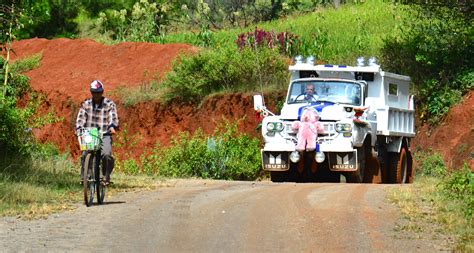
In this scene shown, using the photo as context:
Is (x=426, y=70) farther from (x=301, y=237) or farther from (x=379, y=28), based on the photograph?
(x=301, y=237)

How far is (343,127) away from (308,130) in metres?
0.76

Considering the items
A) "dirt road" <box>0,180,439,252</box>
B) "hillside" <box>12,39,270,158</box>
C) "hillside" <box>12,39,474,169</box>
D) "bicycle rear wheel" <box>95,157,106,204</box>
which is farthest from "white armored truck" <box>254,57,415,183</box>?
"bicycle rear wheel" <box>95,157,106,204</box>

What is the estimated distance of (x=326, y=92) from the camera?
23625mm

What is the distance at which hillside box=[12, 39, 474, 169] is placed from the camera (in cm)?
2966

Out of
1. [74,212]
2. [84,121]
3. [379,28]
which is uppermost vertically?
[379,28]

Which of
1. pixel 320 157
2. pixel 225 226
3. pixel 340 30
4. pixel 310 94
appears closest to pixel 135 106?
pixel 340 30

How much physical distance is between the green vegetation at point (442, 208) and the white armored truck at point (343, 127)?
12.8 feet

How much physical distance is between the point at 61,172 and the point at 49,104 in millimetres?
15338

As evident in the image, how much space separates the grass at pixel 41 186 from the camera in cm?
1569

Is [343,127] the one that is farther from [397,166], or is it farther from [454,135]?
[454,135]

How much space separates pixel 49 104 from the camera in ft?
121

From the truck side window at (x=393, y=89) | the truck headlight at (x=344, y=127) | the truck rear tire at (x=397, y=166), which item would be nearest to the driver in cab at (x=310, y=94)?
the truck headlight at (x=344, y=127)

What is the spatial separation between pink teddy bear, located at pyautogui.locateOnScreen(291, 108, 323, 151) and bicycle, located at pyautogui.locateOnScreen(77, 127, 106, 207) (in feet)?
22.9

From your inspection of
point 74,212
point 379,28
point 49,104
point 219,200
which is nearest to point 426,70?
point 379,28
